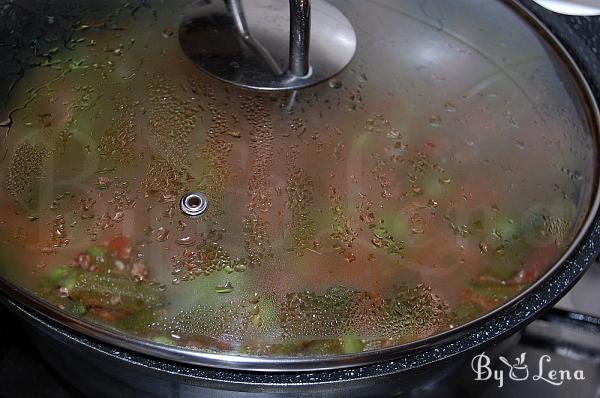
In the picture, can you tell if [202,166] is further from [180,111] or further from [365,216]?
[365,216]

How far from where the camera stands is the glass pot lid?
1149mm

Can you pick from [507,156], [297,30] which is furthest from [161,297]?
[507,156]

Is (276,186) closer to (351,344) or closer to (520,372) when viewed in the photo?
(351,344)

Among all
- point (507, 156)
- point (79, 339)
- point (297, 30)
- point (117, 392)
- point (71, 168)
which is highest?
point (297, 30)

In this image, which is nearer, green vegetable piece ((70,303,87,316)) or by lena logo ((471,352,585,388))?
green vegetable piece ((70,303,87,316))

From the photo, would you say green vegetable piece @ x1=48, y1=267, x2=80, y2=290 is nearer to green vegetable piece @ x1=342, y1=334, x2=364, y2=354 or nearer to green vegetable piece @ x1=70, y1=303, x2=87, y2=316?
green vegetable piece @ x1=70, y1=303, x2=87, y2=316

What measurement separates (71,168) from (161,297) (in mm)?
311

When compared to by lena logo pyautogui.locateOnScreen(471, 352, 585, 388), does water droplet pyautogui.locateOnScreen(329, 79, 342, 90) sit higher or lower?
higher

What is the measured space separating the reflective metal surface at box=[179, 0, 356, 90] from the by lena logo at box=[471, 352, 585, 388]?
0.70 m

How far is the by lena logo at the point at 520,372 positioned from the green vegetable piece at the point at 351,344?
1.50 ft

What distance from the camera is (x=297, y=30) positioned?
4.37 ft

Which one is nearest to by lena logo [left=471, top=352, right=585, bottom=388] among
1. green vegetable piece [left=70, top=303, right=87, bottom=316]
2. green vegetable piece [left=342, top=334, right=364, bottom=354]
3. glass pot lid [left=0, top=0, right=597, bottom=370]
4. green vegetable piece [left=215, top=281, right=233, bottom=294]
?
glass pot lid [left=0, top=0, right=597, bottom=370]

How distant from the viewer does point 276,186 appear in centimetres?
127

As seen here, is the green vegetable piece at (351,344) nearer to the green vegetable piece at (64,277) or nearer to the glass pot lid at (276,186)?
the glass pot lid at (276,186)
